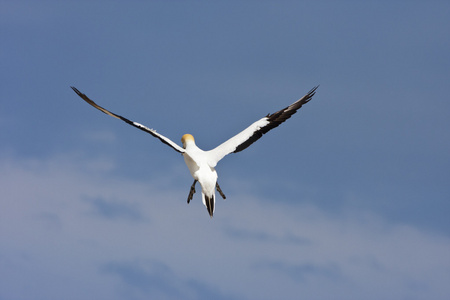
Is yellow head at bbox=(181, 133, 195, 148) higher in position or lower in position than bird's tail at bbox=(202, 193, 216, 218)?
higher

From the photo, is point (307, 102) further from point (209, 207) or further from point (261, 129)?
point (209, 207)

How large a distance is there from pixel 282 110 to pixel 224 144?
12.2 feet

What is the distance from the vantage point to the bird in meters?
26.8

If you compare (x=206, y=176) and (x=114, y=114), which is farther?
(x=114, y=114)

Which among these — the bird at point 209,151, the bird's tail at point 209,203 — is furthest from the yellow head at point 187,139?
the bird's tail at point 209,203

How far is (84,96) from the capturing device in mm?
29422

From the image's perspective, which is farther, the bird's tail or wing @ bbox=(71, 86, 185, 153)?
wing @ bbox=(71, 86, 185, 153)

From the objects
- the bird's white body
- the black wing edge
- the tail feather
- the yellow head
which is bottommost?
the tail feather

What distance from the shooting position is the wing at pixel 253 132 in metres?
28.0

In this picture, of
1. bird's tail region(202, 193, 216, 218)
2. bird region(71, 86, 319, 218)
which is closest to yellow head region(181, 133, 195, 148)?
bird region(71, 86, 319, 218)

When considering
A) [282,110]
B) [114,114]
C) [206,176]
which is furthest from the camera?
[282,110]

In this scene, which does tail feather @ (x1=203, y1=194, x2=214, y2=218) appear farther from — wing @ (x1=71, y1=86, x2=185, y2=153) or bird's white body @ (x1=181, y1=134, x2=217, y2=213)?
wing @ (x1=71, y1=86, x2=185, y2=153)

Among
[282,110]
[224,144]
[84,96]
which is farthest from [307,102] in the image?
[84,96]

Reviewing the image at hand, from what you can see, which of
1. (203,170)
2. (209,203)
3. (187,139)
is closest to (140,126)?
(187,139)
